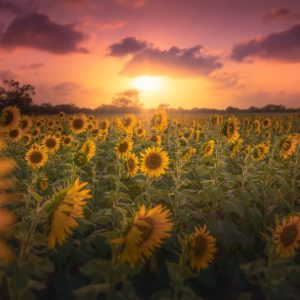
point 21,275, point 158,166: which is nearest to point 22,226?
point 21,275

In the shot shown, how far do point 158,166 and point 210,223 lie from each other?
4.92 ft

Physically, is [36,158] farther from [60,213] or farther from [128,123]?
[60,213]

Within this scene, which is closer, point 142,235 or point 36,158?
point 142,235

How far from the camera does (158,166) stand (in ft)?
17.8

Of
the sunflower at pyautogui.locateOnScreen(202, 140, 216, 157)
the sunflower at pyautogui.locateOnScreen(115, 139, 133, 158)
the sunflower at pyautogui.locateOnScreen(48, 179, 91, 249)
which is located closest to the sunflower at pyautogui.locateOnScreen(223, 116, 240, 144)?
the sunflower at pyautogui.locateOnScreen(202, 140, 216, 157)

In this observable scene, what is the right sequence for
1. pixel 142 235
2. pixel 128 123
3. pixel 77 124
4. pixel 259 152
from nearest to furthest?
pixel 142 235 < pixel 259 152 < pixel 128 123 < pixel 77 124

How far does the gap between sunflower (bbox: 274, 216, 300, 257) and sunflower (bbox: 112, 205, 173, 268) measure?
1041mm

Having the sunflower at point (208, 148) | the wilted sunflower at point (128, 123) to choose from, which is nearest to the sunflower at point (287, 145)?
the sunflower at point (208, 148)

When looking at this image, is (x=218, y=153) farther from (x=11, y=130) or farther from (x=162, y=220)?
(x=11, y=130)

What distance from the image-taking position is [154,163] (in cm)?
543

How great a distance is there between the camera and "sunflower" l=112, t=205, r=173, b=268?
7.75 ft

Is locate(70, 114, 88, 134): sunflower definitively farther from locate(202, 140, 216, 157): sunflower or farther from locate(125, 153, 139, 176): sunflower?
locate(125, 153, 139, 176): sunflower

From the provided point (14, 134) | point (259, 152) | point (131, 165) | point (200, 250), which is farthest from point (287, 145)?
point (14, 134)

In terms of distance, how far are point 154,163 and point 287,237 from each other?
8.46 ft
